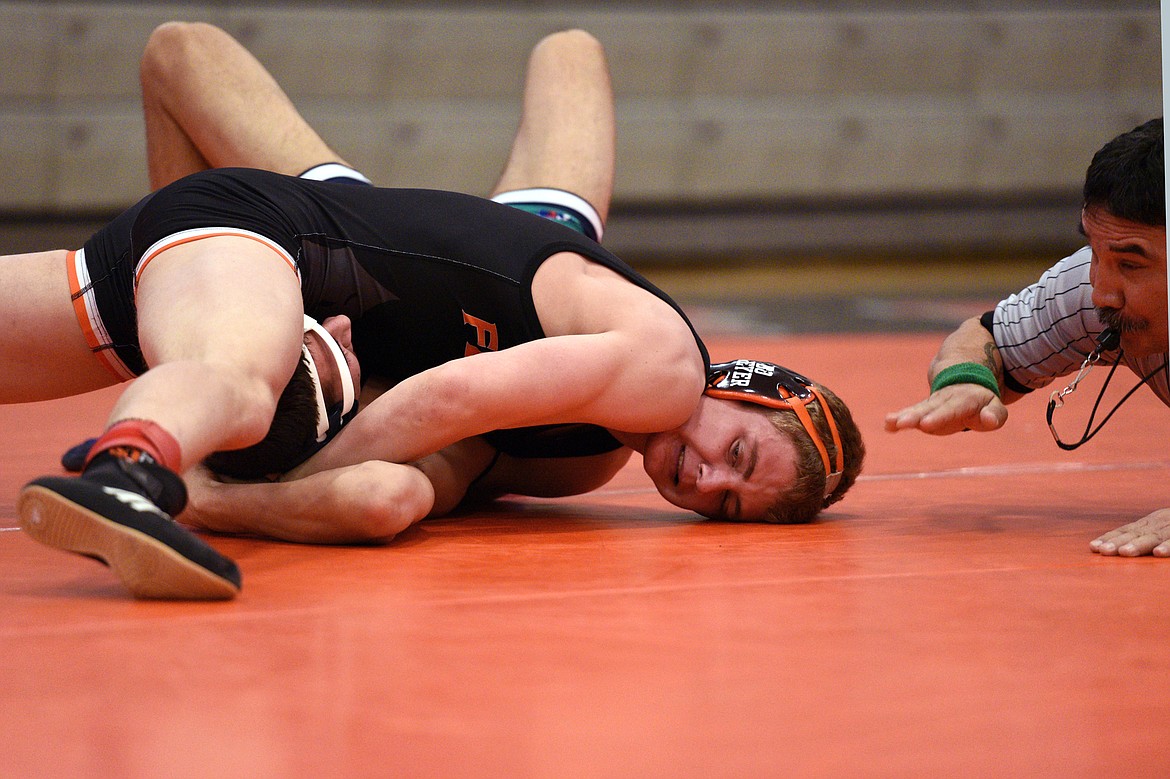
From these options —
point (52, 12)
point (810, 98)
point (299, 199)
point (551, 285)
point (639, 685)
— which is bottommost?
point (639, 685)

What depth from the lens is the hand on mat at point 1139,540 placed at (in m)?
1.72

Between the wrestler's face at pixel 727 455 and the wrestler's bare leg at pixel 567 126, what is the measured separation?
3.30 ft

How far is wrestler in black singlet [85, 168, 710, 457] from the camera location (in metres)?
1.91

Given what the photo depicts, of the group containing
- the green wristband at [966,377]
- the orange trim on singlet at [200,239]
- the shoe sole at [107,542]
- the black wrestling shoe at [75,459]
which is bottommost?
the black wrestling shoe at [75,459]

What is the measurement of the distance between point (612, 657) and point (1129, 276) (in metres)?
0.94

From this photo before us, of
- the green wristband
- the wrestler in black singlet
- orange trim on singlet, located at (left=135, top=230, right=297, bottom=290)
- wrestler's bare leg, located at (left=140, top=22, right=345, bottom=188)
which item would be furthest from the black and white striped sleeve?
wrestler's bare leg, located at (left=140, top=22, right=345, bottom=188)

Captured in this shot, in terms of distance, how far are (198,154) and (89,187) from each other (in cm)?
375

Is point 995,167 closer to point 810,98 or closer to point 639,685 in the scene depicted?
point 810,98

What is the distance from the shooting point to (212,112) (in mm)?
2660

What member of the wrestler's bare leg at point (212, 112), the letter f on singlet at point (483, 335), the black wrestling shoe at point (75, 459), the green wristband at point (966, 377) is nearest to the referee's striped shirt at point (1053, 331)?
the green wristband at point (966, 377)

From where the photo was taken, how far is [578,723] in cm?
105

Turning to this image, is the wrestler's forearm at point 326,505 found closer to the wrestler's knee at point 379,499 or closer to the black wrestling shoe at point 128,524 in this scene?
the wrestler's knee at point 379,499

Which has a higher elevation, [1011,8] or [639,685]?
[1011,8]

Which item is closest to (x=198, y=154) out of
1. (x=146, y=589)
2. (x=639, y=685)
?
(x=146, y=589)
